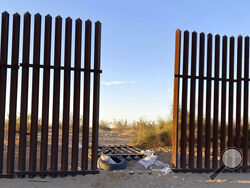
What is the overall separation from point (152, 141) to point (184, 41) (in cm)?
612

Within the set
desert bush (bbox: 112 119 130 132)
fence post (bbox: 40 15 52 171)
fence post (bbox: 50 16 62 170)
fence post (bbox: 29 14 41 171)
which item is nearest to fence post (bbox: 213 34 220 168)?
fence post (bbox: 50 16 62 170)

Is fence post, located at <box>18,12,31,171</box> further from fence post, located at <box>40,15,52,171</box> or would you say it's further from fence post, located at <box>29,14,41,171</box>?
fence post, located at <box>40,15,52,171</box>

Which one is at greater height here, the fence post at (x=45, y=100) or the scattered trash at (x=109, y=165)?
the fence post at (x=45, y=100)

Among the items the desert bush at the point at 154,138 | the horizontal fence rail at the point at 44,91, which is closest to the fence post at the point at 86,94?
the horizontal fence rail at the point at 44,91

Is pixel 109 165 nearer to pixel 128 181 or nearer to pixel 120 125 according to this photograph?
pixel 128 181

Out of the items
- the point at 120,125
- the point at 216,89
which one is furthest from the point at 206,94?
the point at 120,125

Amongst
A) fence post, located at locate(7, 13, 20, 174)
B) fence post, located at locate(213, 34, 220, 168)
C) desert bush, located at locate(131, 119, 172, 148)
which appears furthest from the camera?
desert bush, located at locate(131, 119, 172, 148)

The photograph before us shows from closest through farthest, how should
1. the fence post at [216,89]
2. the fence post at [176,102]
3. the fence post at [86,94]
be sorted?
the fence post at [86,94]
the fence post at [176,102]
the fence post at [216,89]

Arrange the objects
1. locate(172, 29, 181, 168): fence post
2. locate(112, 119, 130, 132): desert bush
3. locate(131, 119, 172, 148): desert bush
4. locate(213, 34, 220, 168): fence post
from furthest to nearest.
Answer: locate(112, 119, 130, 132): desert bush, locate(131, 119, 172, 148): desert bush, locate(213, 34, 220, 168): fence post, locate(172, 29, 181, 168): fence post

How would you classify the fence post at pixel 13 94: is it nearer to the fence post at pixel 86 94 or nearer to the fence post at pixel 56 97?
the fence post at pixel 56 97

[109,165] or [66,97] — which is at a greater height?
[66,97]

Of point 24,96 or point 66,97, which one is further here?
point 66,97

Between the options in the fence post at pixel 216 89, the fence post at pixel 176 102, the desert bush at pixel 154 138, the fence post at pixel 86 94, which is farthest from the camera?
the desert bush at pixel 154 138

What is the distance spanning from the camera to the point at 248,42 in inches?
261
